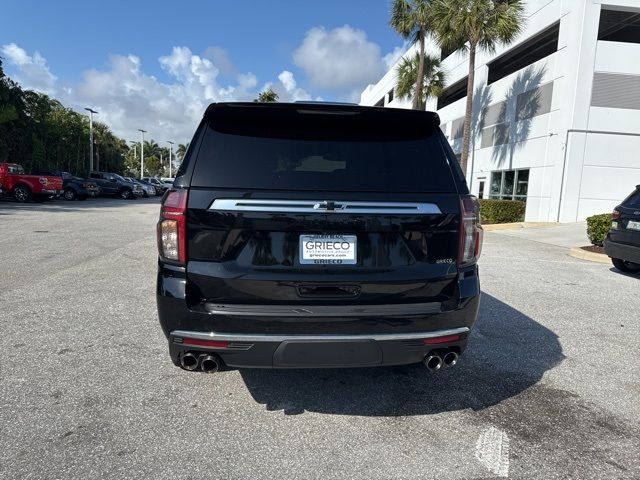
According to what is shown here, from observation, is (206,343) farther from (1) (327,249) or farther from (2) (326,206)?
(2) (326,206)

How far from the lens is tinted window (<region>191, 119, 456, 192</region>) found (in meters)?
2.52

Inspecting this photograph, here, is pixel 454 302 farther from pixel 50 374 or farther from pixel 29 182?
pixel 29 182

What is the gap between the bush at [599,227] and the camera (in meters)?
10.3

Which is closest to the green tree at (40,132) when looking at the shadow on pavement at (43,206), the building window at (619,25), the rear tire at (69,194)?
the rear tire at (69,194)

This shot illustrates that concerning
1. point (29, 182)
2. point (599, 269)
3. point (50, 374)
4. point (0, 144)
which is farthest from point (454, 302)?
point (0, 144)

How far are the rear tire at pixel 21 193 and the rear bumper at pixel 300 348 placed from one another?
77.1 feet

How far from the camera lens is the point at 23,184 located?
2120 centimetres

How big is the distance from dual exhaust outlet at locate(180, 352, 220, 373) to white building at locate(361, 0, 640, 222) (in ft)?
61.7

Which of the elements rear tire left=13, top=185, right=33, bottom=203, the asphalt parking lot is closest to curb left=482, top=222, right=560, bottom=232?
the asphalt parking lot

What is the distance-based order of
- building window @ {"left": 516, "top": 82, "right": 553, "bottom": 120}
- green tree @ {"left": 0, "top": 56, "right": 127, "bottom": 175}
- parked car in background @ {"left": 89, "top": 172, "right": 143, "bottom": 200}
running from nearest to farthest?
building window @ {"left": 516, "top": 82, "right": 553, "bottom": 120} → green tree @ {"left": 0, "top": 56, "right": 127, "bottom": 175} → parked car in background @ {"left": 89, "top": 172, "right": 143, "bottom": 200}

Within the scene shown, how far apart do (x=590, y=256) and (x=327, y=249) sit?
9558 millimetres

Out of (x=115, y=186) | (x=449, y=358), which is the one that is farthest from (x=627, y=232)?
(x=115, y=186)

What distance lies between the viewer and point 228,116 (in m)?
2.68

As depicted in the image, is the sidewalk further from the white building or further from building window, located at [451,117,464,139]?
building window, located at [451,117,464,139]
